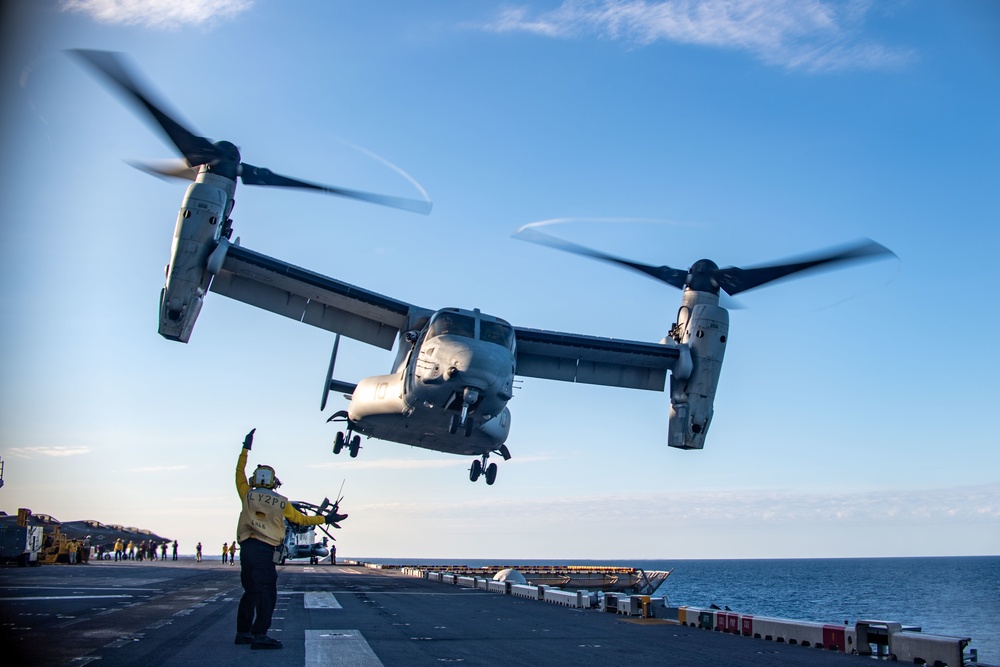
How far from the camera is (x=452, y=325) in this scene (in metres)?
21.4

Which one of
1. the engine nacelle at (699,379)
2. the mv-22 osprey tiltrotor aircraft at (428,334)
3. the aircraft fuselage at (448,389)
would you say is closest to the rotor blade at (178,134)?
the mv-22 osprey tiltrotor aircraft at (428,334)

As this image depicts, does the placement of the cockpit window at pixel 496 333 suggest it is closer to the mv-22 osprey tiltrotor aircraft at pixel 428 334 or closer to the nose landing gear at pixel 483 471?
the mv-22 osprey tiltrotor aircraft at pixel 428 334

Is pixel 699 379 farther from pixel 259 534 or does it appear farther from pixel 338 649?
pixel 259 534

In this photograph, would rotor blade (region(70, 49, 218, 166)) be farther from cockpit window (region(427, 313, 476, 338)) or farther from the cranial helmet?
the cranial helmet

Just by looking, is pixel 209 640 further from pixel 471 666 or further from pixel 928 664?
pixel 928 664

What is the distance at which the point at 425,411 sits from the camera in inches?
849

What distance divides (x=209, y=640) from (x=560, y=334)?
16.9 m

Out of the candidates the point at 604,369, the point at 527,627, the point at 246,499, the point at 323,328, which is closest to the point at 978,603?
the point at 604,369

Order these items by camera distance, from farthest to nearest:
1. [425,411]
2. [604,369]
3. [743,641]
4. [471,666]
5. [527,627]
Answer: [604,369]
[425,411]
[527,627]
[743,641]
[471,666]

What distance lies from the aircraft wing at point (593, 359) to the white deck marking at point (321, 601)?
9.53 meters

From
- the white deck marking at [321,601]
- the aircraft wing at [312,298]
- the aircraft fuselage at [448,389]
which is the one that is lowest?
the white deck marking at [321,601]

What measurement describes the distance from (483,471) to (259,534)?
1793 cm

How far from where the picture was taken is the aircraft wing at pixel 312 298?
76.7ft

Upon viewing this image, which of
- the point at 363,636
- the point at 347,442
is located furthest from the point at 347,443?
the point at 363,636
